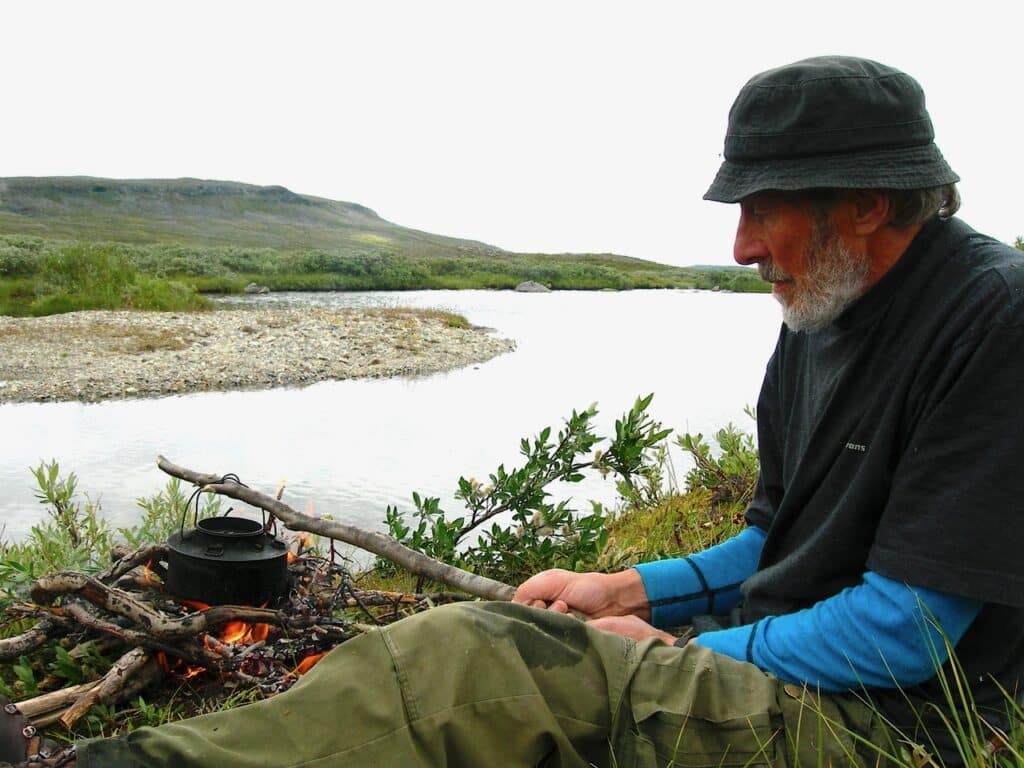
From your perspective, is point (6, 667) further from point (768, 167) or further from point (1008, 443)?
point (1008, 443)

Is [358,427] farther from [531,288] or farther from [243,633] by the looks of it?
[531,288]

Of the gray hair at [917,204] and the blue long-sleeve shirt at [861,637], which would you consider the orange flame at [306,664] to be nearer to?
the blue long-sleeve shirt at [861,637]

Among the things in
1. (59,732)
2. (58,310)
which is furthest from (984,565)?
(58,310)

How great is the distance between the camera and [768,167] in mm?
1806

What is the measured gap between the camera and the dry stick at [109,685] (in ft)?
8.43

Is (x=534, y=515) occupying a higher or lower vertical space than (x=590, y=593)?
lower

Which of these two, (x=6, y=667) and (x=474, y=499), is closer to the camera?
(x=6, y=667)

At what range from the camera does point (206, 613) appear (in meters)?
2.87

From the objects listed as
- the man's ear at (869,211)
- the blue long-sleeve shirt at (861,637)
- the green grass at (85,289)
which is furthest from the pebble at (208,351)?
the man's ear at (869,211)

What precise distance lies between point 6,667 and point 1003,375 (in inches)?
128

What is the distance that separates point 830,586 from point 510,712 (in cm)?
78

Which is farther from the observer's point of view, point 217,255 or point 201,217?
point 201,217

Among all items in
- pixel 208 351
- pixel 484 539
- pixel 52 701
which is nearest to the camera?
pixel 52 701

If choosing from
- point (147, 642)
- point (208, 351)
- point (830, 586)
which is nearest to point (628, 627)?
point (830, 586)
